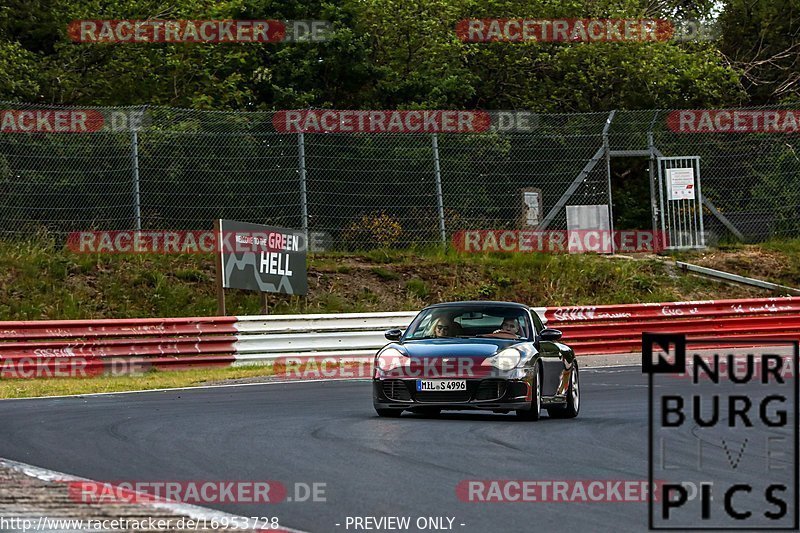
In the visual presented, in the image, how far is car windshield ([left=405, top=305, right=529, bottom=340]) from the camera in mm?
13872

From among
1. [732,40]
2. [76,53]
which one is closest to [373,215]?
[76,53]

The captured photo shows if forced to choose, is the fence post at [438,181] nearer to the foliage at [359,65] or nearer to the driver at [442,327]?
the foliage at [359,65]

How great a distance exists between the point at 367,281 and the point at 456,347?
13.7m

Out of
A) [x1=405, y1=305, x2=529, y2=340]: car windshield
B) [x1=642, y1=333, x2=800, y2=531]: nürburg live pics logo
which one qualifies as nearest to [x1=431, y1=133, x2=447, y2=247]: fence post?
[x1=642, y1=333, x2=800, y2=531]: nürburg live pics logo

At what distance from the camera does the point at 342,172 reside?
83.6ft

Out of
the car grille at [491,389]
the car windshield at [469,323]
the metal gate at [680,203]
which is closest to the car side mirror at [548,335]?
the car windshield at [469,323]

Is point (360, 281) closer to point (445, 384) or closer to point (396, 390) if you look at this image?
point (396, 390)

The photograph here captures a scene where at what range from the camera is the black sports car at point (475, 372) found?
42.3ft

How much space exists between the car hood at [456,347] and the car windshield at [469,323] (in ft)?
1.18

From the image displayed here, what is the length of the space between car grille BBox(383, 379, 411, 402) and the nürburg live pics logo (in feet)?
7.69

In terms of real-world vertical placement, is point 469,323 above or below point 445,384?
above

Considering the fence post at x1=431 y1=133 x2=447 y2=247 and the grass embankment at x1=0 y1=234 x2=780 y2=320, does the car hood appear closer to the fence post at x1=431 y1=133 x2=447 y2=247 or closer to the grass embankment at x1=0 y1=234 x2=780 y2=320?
the grass embankment at x1=0 y1=234 x2=780 y2=320

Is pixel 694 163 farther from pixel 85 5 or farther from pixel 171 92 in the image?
pixel 85 5

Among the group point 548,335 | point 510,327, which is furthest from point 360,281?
point 548,335
